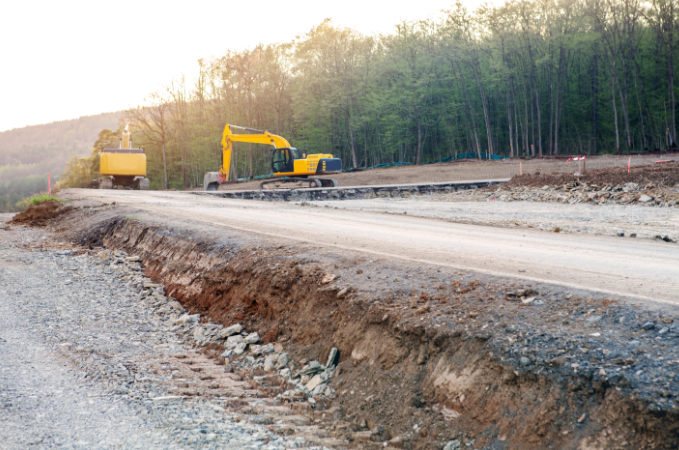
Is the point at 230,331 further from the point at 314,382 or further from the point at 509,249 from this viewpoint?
the point at 509,249

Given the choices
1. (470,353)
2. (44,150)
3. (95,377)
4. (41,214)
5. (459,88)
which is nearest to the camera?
(470,353)

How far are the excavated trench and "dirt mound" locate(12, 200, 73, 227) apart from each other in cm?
1180

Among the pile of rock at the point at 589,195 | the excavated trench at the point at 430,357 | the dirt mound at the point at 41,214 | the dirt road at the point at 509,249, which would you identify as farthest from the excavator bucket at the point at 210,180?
the excavated trench at the point at 430,357

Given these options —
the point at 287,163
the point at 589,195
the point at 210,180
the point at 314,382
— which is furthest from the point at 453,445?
the point at 210,180

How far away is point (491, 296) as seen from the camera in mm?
4309

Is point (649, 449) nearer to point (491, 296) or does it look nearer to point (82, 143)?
point (491, 296)

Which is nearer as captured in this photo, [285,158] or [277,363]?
[277,363]

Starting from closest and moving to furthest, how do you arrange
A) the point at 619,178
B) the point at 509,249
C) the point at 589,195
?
the point at 509,249
the point at 589,195
the point at 619,178

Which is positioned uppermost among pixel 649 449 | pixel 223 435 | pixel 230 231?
pixel 230 231

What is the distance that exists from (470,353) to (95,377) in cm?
326

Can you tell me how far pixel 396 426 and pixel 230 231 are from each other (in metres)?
6.30

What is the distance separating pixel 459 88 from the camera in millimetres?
52125

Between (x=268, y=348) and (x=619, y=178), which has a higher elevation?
(x=619, y=178)

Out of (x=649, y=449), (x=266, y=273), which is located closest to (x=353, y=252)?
(x=266, y=273)
